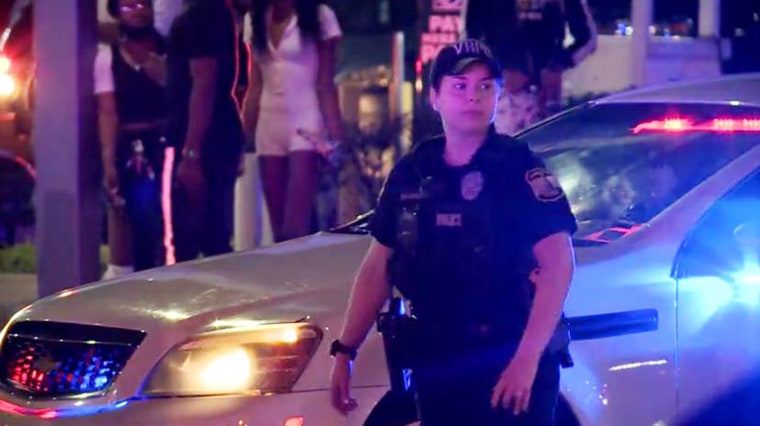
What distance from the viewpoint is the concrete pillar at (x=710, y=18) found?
37.7 ft

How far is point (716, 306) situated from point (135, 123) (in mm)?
4666

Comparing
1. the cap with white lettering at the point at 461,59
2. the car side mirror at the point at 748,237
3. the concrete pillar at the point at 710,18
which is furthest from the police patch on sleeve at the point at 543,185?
the concrete pillar at the point at 710,18

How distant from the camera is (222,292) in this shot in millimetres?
4406

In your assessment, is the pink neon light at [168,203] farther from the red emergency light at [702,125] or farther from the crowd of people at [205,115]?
the red emergency light at [702,125]

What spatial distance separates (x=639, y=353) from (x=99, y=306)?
162cm

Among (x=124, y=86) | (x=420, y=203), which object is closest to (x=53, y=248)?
(x=124, y=86)

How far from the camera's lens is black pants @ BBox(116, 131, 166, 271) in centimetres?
834

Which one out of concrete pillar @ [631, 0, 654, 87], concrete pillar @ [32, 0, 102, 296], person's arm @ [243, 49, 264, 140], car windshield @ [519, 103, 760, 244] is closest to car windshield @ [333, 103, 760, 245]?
car windshield @ [519, 103, 760, 244]

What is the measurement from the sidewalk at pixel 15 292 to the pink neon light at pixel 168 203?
0.93m

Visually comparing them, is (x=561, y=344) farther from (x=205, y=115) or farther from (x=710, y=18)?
(x=710, y=18)

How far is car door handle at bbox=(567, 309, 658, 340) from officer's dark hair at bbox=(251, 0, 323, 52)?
4.55 metres

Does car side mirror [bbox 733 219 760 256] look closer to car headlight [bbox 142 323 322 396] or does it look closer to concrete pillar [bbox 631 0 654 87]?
car headlight [bbox 142 323 322 396]

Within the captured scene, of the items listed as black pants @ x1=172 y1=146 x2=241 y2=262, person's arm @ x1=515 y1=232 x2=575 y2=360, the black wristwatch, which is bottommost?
black pants @ x1=172 y1=146 x2=241 y2=262

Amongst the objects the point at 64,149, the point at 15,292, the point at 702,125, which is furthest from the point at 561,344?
the point at 15,292
